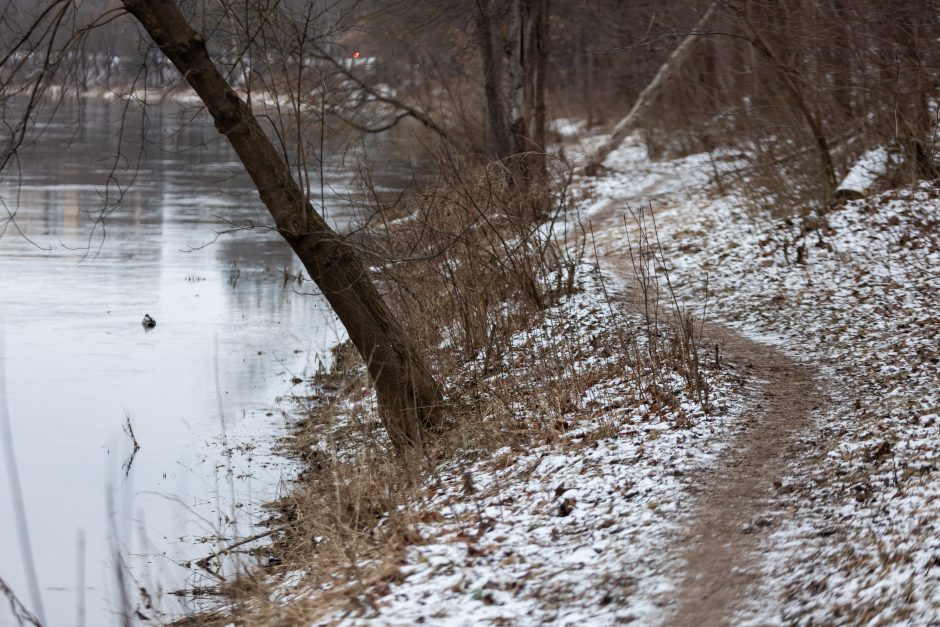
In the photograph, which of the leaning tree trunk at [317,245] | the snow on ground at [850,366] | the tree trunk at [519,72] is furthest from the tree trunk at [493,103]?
the leaning tree trunk at [317,245]

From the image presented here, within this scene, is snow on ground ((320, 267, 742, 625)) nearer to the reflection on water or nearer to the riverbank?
the riverbank

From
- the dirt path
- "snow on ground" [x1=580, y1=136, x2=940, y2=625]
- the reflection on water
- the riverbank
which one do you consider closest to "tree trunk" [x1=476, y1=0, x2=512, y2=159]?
"snow on ground" [x1=580, y1=136, x2=940, y2=625]

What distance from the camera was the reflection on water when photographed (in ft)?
26.2

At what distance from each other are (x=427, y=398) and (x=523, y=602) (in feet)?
13.5

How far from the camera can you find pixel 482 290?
34.1ft

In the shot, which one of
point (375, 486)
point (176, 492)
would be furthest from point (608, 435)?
point (176, 492)

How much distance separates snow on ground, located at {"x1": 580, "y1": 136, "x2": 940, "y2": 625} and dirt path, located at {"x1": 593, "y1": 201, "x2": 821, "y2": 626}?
4.9 inches

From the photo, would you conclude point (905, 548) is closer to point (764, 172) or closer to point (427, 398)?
point (427, 398)

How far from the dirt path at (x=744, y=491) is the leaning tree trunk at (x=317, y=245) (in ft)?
9.10

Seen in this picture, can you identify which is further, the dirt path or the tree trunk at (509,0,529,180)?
the tree trunk at (509,0,529,180)

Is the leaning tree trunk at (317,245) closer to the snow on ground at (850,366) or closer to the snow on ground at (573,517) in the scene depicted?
the snow on ground at (573,517)

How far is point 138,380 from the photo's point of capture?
12.3 meters

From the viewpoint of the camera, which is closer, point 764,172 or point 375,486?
point 375,486

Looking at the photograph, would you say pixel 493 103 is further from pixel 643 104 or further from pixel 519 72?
pixel 643 104
